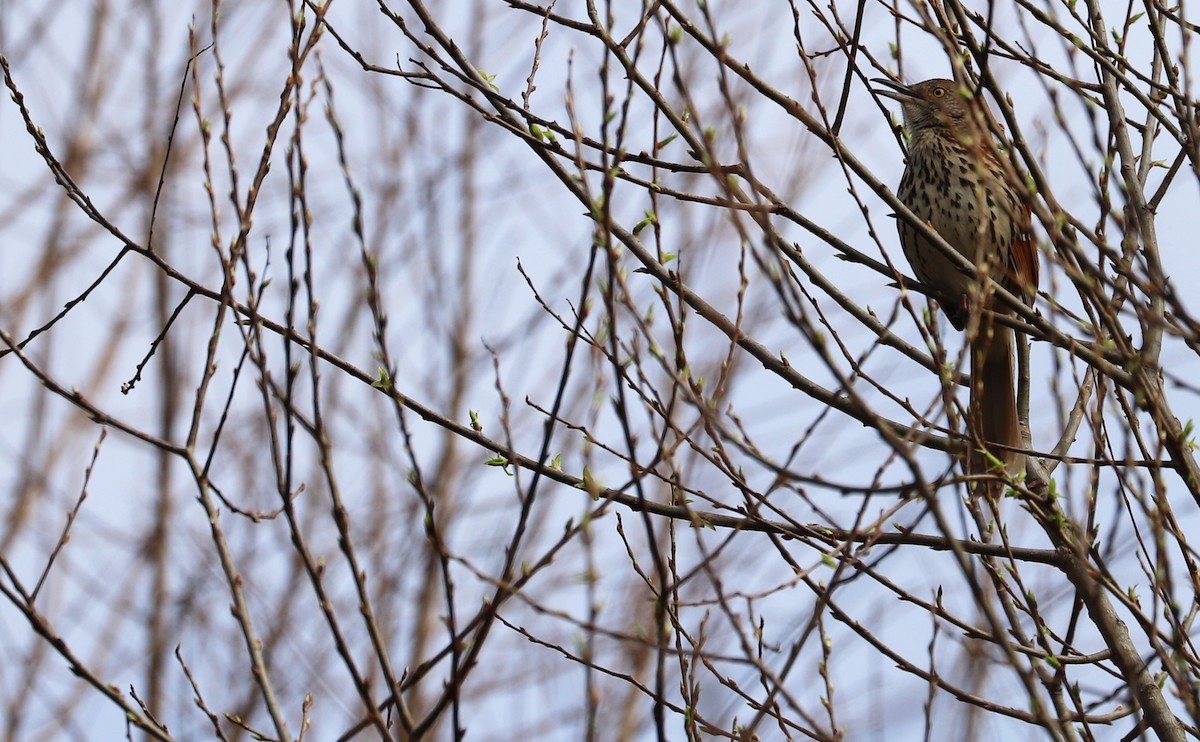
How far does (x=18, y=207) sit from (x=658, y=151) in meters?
5.64

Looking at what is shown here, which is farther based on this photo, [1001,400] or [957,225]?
[957,225]

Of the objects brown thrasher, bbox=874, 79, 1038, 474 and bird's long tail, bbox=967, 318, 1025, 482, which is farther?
brown thrasher, bbox=874, 79, 1038, 474

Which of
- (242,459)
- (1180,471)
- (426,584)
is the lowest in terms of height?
(1180,471)

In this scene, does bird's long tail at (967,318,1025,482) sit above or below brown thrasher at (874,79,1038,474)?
below

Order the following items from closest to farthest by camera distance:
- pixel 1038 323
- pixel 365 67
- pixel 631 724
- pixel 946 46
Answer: pixel 946 46, pixel 1038 323, pixel 365 67, pixel 631 724

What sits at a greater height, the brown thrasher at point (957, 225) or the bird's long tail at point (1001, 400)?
the brown thrasher at point (957, 225)

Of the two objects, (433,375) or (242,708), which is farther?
(433,375)

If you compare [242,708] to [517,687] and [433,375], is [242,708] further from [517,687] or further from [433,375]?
[433,375]

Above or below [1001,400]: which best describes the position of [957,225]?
above

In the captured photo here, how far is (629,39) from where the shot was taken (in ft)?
9.44

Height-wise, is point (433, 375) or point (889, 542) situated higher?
point (433, 375)

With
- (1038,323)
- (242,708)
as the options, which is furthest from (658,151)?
(242,708)

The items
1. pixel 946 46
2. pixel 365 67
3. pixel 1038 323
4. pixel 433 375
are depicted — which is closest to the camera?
pixel 946 46

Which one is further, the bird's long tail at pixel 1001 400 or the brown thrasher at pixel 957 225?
the brown thrasher at pixel 957 225
